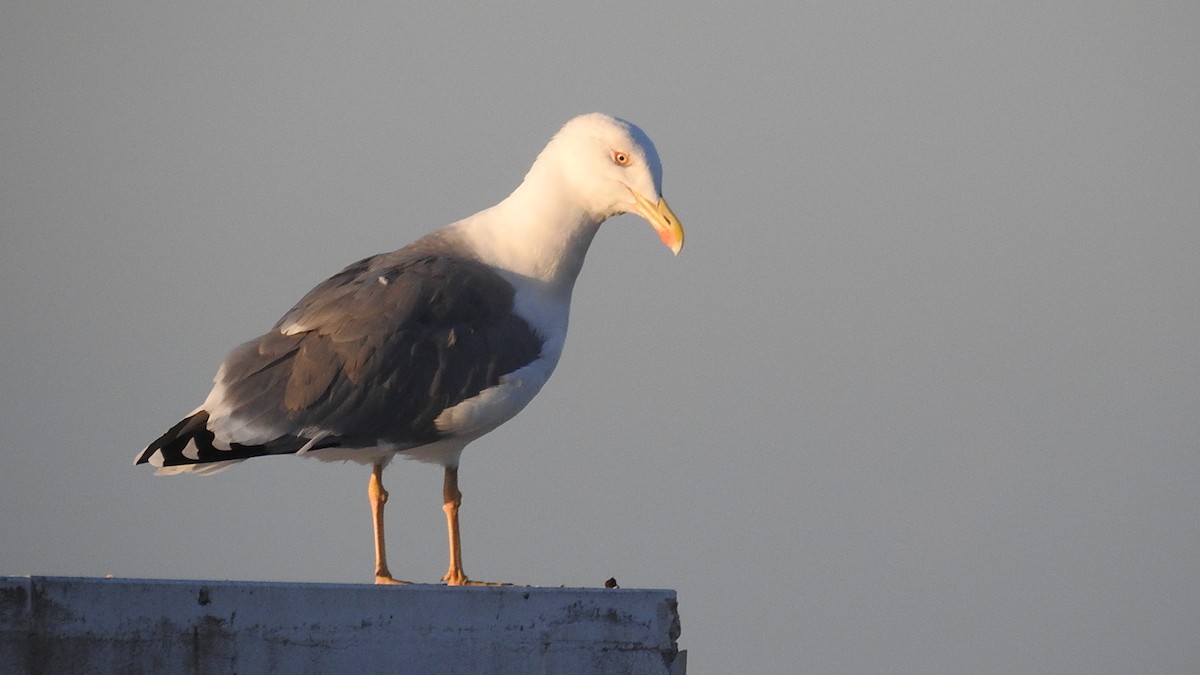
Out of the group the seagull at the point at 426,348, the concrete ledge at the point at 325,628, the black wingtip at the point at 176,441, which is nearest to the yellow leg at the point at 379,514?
the seagull at the point at 426,348

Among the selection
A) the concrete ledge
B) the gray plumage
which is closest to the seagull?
the gray plumage

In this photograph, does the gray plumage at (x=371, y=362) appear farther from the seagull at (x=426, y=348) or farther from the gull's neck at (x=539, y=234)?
the gull's neck at (x=539, y=234)

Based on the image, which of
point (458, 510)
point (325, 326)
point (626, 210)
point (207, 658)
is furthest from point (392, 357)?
point (207, 658)

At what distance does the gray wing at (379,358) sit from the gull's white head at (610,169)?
3.55 feet

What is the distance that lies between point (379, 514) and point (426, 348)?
107 centimetres

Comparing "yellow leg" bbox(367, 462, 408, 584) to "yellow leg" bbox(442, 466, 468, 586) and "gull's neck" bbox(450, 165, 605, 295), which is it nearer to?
"yellow leg" bbox(442, 466, 468, 586)

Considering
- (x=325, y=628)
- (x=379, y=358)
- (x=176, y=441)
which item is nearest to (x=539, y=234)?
(x=379, y=358)

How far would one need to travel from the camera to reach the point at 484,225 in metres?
11.0

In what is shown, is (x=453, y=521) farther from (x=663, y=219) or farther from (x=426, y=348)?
(x=663, y=219)

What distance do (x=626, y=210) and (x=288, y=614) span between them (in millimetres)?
4255

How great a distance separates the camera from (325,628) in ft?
24.8

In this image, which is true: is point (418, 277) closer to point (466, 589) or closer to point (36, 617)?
point (466, 589)

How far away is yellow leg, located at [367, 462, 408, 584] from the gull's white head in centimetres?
219

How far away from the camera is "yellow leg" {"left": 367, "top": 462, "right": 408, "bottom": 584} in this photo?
32.8ft
